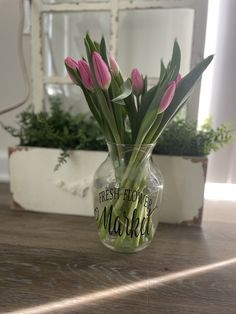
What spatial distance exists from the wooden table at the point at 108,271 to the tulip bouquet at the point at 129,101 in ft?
0.24

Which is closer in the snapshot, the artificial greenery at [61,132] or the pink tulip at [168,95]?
the pink tulip at [168,95]

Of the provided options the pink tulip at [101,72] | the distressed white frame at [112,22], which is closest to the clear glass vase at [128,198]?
the pink tulip at [101,72]

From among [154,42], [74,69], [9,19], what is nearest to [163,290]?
[74,69]

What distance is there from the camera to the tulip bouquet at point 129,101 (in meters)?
0.43

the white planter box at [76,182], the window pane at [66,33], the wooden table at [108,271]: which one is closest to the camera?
the wooden table at [108,271]

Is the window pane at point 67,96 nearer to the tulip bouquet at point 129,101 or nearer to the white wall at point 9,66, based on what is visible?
the white wall at point 9,66

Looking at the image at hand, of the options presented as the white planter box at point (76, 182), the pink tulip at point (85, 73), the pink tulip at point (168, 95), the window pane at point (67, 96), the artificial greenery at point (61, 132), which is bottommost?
the white planter box at point (76, 182)

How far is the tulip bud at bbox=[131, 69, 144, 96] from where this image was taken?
1.44ft

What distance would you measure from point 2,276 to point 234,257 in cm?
38

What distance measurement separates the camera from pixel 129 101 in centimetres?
46

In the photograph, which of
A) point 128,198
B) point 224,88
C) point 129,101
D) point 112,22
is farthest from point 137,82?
point 224,88

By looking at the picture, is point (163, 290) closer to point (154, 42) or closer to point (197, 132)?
point (197, 132)

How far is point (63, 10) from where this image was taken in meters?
0.68

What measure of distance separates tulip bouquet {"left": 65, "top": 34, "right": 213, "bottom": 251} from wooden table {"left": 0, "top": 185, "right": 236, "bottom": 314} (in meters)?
0.07
